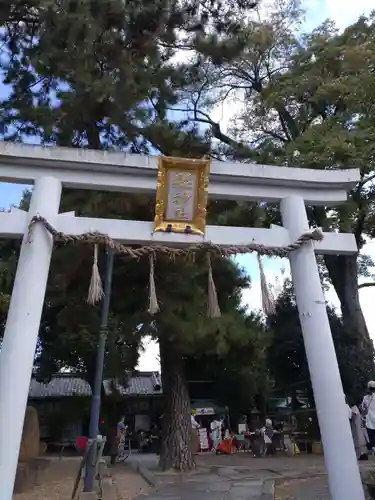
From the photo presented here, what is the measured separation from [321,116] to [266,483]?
1151cm

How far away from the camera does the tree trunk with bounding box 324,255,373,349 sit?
55.8 ft

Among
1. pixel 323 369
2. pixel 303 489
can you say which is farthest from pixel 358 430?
pixel 323 369

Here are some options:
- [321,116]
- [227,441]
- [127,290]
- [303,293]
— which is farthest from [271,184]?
[227,441]

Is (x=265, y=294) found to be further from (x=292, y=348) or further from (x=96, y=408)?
(x=292, y=348)

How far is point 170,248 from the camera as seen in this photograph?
5805 mm

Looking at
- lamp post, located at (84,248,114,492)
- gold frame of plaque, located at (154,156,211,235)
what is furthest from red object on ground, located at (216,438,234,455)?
gold frame of plaque, located at (154,156,211,235)

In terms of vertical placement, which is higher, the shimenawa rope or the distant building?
the distant building

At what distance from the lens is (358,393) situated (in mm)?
16500

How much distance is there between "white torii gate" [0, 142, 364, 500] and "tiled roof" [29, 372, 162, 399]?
2000 centimetres

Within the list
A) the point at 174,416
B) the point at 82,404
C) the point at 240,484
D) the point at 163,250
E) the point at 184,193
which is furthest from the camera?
the point at 82,404

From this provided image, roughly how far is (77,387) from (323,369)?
924 inches

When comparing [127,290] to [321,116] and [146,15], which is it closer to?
[146,15]

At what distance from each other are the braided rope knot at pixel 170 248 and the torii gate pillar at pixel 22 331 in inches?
4.4

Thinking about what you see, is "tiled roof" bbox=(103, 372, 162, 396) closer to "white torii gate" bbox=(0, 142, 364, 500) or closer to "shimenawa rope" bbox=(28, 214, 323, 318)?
"shimenawa rope" bbox=(28, 214, 323, 318)
